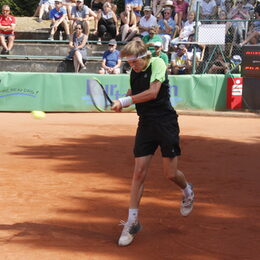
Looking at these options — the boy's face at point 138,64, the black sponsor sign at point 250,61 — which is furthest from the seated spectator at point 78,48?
the boy's face at point 138,64

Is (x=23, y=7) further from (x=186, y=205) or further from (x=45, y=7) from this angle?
(x=186, y=205)

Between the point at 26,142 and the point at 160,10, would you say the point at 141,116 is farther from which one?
the point at 160,10

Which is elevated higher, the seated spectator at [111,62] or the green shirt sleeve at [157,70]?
the green shirt sleeve at [157,70]

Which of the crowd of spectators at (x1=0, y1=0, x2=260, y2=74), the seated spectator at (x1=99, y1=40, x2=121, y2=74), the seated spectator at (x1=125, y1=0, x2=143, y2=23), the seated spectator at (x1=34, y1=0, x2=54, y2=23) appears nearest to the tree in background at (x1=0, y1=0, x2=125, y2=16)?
the seated spectator at (x1=34, y1=0, x2=54, y2=23)

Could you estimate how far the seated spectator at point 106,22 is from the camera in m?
21.0

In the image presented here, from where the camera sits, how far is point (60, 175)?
8.59 m

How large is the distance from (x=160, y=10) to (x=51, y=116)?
7305mm

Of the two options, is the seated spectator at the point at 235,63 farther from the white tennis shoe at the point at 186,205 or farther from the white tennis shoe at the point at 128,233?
the white tennis shoe at the point at 128,233

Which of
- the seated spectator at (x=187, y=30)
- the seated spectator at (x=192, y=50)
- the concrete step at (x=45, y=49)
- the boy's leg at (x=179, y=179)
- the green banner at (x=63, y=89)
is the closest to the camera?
the boy's leg at (x=179, y=179)

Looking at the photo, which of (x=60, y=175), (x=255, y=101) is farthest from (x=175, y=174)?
(x=255, y=101)

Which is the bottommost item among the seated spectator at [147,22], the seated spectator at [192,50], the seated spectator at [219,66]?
the seated spectator at [219,66]

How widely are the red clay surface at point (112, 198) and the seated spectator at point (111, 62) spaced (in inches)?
217

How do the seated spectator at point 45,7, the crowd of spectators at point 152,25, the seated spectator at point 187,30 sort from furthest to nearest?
the seated spectator at point 45,7
the seated spectator at point 187,30
the crowd of spectators at point 152,25

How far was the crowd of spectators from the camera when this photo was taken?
18.5 meters
